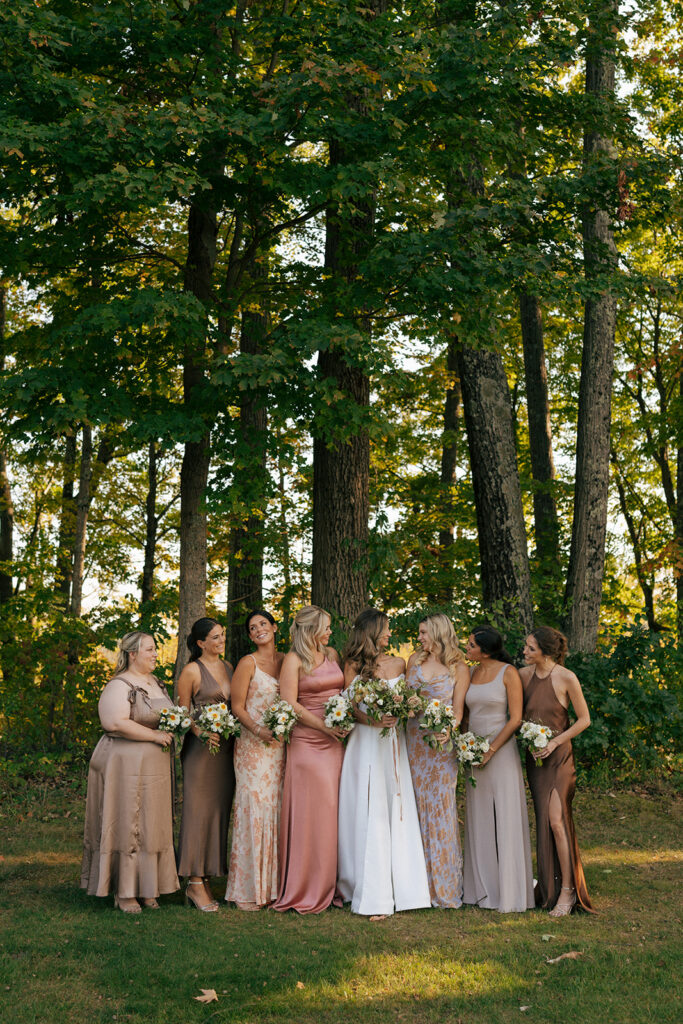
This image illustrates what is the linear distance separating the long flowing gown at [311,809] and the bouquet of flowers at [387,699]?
1.39 ft

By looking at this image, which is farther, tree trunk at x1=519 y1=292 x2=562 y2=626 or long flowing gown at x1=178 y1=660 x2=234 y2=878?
tree trunk at x1=519 y1=292 x2=562 y2=626

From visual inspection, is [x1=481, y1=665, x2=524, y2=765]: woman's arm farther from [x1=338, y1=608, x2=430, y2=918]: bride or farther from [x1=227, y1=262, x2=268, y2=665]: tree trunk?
[x1=227, y1=262, x2=268, y2=665]: tree trunk

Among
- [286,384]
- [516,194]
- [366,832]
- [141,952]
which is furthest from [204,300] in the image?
[141,952]

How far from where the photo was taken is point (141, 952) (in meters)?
6.18

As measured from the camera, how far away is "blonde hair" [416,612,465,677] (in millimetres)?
7570

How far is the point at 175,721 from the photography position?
719cm

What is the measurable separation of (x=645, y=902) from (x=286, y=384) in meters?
5.65

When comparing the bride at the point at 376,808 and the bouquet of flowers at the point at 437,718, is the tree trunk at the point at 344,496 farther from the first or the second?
the bouquet of flowers at the point at 437,718

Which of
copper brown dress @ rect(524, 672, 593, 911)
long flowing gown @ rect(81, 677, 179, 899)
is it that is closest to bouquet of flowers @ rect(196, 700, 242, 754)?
long flowing gown @ rect(81, 677, 179, 899)

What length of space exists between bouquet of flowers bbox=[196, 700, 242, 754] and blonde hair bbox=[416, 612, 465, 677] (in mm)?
1655

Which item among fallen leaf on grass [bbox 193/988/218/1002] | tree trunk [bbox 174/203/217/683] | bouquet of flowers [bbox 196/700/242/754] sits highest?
tree trunk [bbox 174/203/217/683]

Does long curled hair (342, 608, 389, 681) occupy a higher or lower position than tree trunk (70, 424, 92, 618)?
lower

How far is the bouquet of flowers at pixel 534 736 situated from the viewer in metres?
7.12

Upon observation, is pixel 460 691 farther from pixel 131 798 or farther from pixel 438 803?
pixel 131 798
